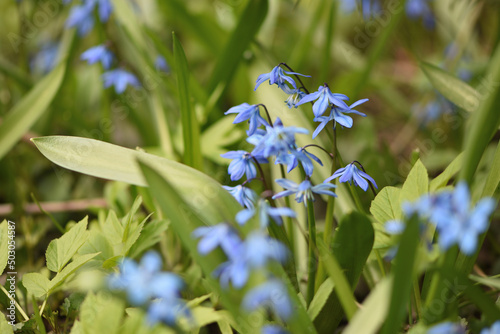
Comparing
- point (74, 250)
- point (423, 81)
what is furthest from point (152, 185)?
point (423, 81)

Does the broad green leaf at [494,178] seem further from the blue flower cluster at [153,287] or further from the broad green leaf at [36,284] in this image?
the broad green leaf at [36,284]

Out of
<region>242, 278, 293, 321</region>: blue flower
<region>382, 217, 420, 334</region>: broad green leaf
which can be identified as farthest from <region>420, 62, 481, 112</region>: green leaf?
<region>242, 278, 293, 321</region>: blue flower

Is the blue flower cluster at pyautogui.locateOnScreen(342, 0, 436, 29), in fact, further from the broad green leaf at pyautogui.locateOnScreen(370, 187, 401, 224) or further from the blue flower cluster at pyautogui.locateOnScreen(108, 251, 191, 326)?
the blue flower cluster at pyautogui.locateOnScreen(108, 251, 191, 326)

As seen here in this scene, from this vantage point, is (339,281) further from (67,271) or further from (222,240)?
(67,271)

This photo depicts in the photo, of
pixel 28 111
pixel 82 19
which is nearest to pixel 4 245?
pixel 28 111

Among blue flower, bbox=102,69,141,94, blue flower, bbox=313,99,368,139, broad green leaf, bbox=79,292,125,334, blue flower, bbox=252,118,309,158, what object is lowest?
broad green leaf, bbox=79,292,125,334

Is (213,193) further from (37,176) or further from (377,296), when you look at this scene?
(37,176)
